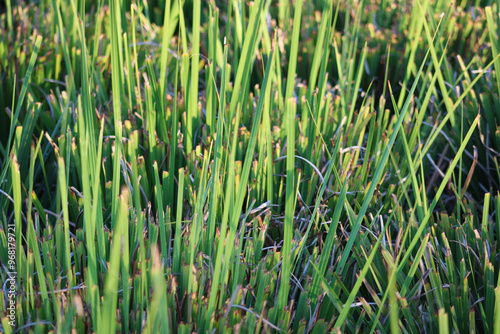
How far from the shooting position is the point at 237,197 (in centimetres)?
54

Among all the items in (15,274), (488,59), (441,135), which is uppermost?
(488,59)

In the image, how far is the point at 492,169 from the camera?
105 centimetres

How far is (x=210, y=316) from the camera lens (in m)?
0.57

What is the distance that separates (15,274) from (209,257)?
1.00 feet

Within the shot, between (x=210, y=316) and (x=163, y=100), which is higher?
(x=163, y=100)

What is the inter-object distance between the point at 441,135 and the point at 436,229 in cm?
→ 36

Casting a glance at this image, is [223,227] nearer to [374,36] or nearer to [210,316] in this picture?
[210,316]

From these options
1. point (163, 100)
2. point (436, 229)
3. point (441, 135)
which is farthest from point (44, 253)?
point (441, 135)

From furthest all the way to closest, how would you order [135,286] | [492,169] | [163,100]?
[492,169] < [163,100] < [135,286]

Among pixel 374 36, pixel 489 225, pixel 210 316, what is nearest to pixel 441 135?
pixel 489 225

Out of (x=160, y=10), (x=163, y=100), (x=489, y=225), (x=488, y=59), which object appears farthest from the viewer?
(x=160, y=10)

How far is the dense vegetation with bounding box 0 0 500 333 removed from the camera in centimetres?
56

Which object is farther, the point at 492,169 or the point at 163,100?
the point at 492,169

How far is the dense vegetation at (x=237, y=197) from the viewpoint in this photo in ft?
1.85
